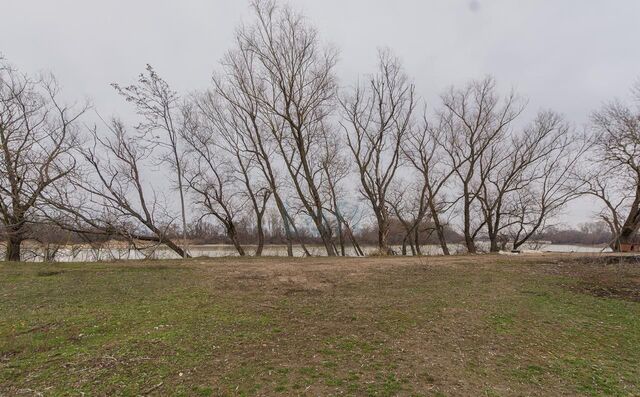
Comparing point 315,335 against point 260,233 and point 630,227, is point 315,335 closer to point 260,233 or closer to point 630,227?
point 260,233

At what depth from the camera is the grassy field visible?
3791 mm

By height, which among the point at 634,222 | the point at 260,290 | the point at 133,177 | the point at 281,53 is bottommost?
the point at 260,290

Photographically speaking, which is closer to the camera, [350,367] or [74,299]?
[350,367]

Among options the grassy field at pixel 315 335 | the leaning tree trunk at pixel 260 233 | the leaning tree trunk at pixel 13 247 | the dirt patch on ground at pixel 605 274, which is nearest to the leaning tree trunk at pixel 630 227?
the dirt patch on ground at pixel 605 274

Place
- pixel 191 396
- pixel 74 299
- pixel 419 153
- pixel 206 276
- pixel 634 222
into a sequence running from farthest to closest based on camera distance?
pixel 419 153 < pixel 634 222 < pixel 206 276 < pixel 74 299 < pixel 191 396

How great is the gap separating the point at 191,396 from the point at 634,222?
23.4 metres

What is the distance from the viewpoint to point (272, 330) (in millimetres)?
5398

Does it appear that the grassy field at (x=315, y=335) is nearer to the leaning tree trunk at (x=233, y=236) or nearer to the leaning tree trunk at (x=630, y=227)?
the leaning tree trunk at (x=630, y=227)

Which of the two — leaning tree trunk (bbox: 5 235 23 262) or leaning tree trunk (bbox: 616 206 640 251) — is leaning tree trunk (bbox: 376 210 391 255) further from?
leaning tree trunk (bbox: 5 235 23 262)

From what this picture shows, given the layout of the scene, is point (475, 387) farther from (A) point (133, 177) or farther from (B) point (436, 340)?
(A) point (133, 177)

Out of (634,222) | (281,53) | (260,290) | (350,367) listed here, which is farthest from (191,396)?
(634,222)

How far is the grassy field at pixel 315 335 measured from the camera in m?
3.79

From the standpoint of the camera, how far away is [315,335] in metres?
5.21

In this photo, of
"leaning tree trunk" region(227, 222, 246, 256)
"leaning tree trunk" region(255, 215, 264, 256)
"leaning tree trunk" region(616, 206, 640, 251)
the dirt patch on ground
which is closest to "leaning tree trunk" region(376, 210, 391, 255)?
"leaning tree trunk" region(255, 215, 264, 256)
